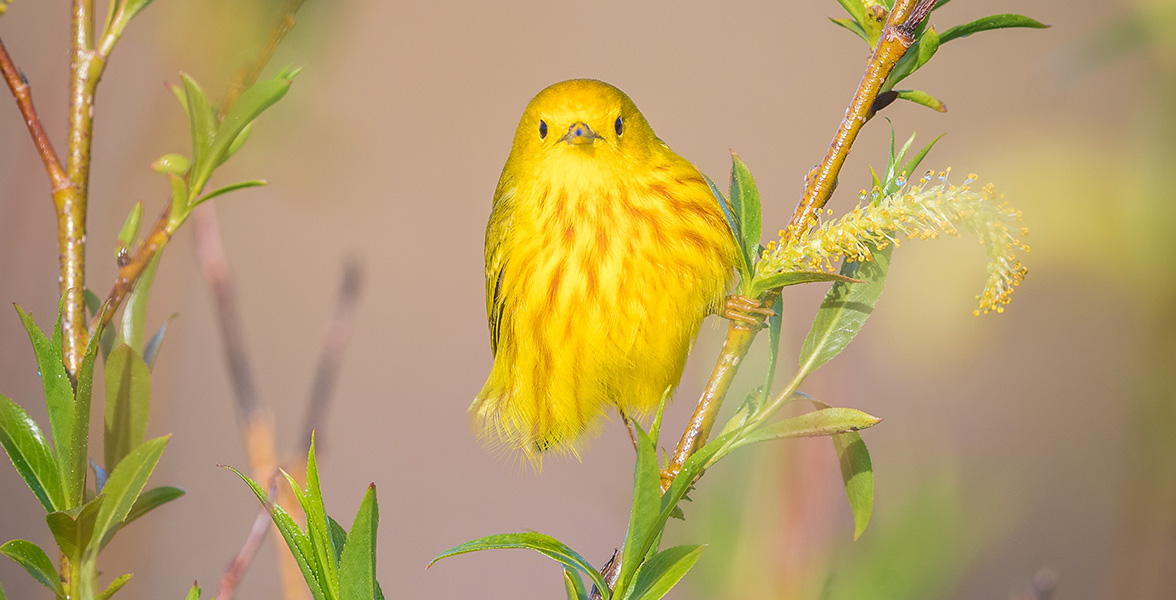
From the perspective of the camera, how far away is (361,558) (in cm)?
25

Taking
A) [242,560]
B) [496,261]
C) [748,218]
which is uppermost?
[748,218]

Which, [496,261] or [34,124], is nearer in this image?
[34,124]

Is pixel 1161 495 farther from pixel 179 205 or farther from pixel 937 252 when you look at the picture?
pixel 179 205

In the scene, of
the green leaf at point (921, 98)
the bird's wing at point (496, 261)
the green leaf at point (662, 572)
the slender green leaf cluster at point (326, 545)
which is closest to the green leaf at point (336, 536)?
the slender green leaf cluster at point (326, 545)

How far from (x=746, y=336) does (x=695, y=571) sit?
0.61ft

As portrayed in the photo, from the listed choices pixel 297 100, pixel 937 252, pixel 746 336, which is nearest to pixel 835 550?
pixel 746 336

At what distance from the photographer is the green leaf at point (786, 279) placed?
278 millimetres

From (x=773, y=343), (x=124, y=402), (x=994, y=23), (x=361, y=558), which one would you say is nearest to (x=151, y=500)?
(x=124, y=402)

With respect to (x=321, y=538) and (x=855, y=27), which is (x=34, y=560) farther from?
(x=855, y=27)

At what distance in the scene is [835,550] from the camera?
0.48 metres

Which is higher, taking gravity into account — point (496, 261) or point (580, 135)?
point (580, 135)

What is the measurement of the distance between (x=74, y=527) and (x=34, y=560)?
18 millimetres

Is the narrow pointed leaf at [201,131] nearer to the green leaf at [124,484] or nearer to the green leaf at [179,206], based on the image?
the green leaf at [179,206]

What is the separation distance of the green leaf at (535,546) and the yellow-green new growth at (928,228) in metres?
0.13
